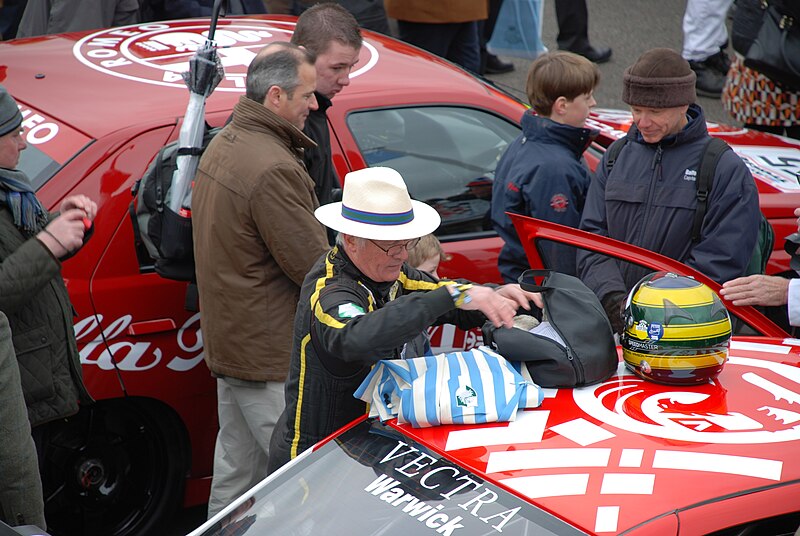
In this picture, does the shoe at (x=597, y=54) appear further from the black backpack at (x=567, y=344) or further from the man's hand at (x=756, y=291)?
the black backpack at (x=567, y=344)

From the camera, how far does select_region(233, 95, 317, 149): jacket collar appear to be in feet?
12.1

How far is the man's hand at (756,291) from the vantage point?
329 cm

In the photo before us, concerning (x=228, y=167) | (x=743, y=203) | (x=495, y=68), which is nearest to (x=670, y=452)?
(x=743, y=203)

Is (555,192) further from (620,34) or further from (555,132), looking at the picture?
(620,34)

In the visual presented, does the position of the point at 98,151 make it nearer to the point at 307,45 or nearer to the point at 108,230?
the point at 108,230

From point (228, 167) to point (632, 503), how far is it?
1.97 metres

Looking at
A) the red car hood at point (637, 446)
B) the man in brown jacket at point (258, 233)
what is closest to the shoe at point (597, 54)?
the man in brown jacket at point (258, 233)

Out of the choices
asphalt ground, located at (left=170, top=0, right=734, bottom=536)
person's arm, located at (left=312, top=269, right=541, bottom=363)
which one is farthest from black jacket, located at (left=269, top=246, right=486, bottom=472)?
asphalt ground, located at (left=170, top=0, right=734, bottom=536)

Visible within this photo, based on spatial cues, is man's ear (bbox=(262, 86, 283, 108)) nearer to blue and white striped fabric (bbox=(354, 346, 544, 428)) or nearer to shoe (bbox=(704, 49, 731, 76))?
blue and white striped fabric (bbox=(354, 346, 544, 428))

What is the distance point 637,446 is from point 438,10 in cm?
587

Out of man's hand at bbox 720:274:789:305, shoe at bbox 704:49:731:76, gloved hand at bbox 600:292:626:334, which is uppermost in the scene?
man's hand at bbox 720:274:789:305

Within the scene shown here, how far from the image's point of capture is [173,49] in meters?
4.72

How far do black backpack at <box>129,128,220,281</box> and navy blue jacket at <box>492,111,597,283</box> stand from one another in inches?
49.4

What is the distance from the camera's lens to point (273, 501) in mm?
2584
